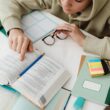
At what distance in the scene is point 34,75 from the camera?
93 centimetres

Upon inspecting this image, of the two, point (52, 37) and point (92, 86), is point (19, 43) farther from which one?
point (92, 86)

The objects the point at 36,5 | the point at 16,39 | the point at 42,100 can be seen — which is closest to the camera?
the point at 42,100

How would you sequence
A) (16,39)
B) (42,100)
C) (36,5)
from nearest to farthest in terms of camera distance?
(42,100) < (16,39) < (36,5)

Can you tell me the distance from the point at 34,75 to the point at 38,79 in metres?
0.02

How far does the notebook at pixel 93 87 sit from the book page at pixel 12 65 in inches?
8.1

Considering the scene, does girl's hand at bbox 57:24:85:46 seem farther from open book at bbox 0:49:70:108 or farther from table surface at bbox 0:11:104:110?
open book at bbox 0:49:70:108

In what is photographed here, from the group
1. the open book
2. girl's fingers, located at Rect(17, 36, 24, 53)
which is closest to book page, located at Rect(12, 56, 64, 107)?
the open book

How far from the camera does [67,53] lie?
108 cm

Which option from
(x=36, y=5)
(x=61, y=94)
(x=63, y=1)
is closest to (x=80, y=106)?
(x=61, y=94)

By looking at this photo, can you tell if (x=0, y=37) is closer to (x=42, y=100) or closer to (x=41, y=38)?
(x=41, y=38)

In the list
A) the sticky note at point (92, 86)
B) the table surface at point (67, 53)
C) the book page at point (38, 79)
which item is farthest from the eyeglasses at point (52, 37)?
the sticky note at point (92, 86)

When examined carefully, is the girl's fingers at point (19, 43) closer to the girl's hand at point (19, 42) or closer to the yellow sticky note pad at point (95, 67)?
the girl's hand at point (19, 42)

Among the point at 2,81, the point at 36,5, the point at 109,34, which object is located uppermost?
the point at 36,5

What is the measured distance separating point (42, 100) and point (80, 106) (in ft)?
0.44
